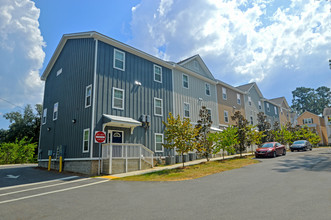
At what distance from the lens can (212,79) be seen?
89.1 ft

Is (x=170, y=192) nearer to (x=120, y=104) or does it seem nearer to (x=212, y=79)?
(x=120, y=104)

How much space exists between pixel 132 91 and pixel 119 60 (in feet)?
8.82

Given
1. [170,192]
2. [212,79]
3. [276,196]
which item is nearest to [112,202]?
[170,192]

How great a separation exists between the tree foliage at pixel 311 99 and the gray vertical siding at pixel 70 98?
86.9m

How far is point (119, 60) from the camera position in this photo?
17562mm

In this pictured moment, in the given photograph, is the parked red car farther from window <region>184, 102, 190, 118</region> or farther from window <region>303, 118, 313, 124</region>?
window <region>303, 118, 313, 124</region>

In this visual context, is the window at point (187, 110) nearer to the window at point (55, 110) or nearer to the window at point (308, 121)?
the window at point (55, 110)

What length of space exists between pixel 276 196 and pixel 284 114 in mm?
47317

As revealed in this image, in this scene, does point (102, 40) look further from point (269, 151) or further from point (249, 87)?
point (249, 87)

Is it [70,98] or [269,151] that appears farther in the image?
[269,151]

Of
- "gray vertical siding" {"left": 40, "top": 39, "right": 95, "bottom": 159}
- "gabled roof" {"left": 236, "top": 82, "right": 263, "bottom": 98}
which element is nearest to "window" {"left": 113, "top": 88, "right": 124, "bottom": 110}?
"gray vertical siding" {"left": 40, "top": 39, "right": 95, "bottom": 159}

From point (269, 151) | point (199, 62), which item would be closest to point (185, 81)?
point (199, 62)

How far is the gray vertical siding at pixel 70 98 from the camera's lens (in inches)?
639

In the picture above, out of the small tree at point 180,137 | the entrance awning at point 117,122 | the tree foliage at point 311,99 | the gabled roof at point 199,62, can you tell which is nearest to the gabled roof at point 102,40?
the gabled roof at point 199,62
